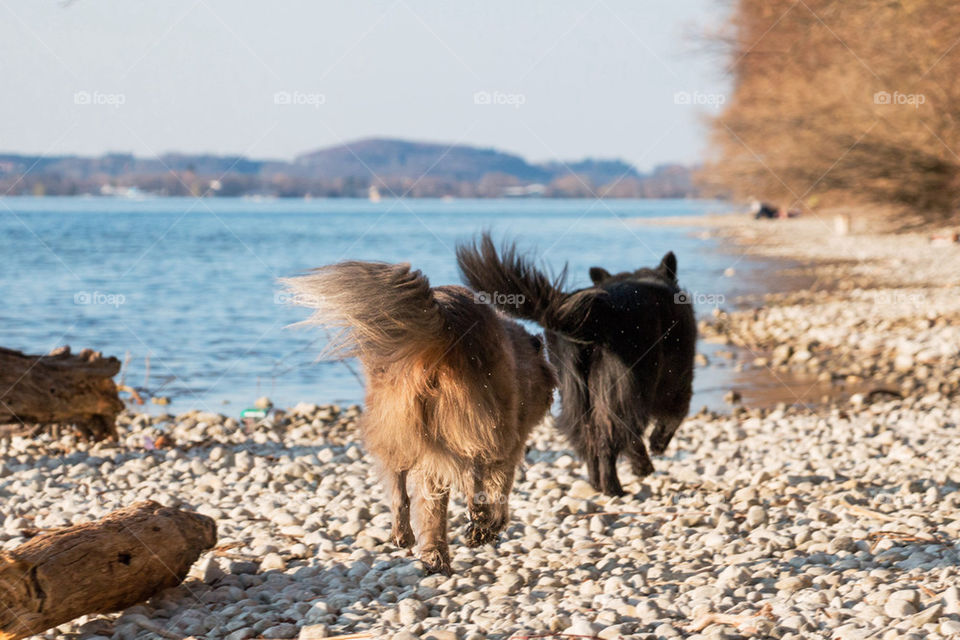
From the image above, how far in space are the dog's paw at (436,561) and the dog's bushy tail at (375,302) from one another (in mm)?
1130

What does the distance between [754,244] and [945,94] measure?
2835 centimetres

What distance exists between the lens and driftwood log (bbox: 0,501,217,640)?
3797 millimetres

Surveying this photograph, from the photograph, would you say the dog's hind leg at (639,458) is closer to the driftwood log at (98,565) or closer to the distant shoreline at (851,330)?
the driftwood log at (98,565)

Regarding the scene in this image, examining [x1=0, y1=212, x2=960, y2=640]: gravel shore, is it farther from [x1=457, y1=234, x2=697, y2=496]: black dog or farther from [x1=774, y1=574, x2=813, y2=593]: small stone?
[x1=457, y1=234, x2=697, y2=496]: black dog

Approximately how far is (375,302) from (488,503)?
4.28ft

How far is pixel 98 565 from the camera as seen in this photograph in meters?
4.10

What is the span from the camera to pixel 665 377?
6688 millimetres

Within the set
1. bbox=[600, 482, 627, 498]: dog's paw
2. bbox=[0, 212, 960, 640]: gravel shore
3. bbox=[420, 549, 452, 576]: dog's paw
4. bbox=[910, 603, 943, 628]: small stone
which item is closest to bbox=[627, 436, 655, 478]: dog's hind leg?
bbox=[0, 212, 960, 640]: gravel shore

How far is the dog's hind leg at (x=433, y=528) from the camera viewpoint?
4633mm

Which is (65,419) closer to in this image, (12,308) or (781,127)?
(12,308)

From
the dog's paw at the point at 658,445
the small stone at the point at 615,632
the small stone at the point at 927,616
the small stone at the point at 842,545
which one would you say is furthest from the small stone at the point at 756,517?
the small stone at the point at 615,632

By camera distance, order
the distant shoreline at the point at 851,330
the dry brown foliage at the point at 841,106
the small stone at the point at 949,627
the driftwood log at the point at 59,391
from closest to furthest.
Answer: the small stone at the point at 949,627
the driftwood log at the point at 59,391
the distant shoreline at the point at 851,330
the dry brown foliage at the point at 841,106

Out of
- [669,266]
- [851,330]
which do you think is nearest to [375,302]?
[669,266]

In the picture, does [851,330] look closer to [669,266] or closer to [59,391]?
[669,266]
